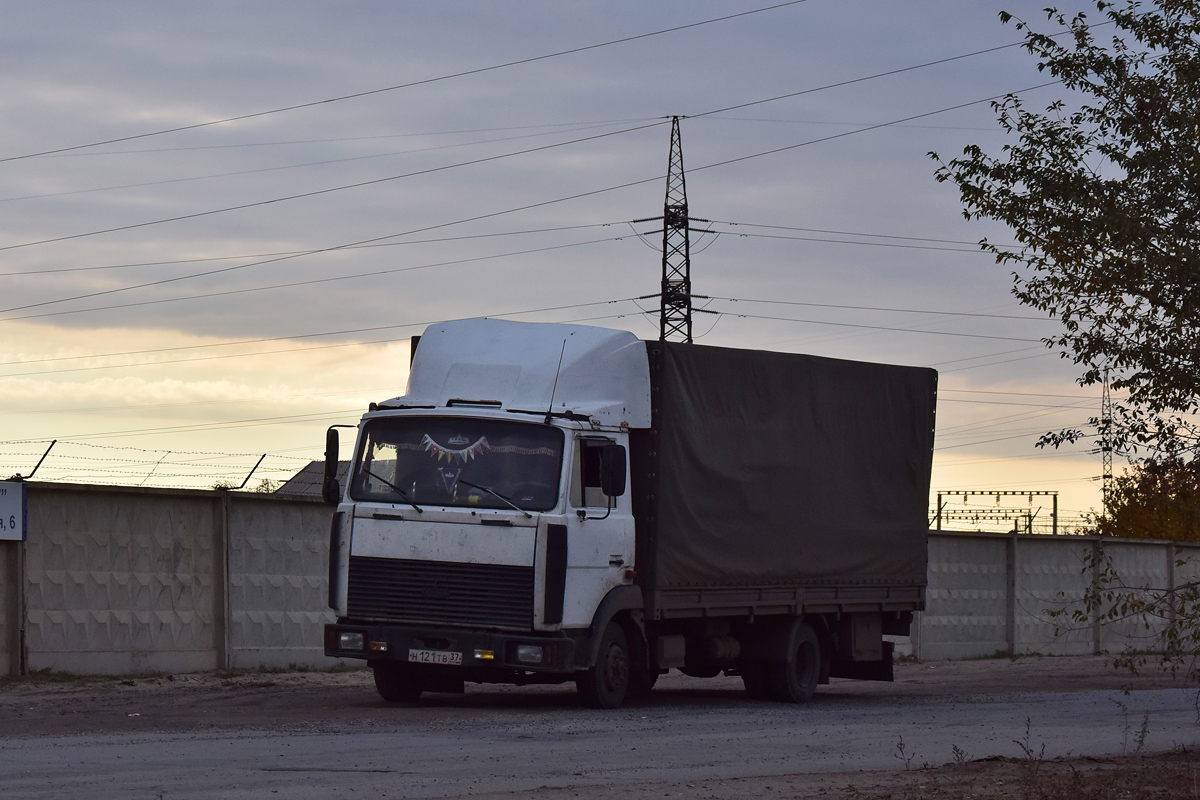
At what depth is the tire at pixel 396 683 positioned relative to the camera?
16234mm

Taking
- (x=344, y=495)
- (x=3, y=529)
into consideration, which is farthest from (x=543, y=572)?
(x=3, y=529)

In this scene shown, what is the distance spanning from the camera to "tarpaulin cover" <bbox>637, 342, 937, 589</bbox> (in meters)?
16.6

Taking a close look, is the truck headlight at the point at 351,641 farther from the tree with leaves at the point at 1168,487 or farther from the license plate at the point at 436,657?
the tree with leaves at the point at 1168,487

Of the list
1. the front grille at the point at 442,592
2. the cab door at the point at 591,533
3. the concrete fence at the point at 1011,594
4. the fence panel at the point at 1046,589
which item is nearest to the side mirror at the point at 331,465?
the front grille at the point at 442,592

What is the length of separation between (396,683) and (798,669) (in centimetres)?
494

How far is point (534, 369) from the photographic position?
15.8m

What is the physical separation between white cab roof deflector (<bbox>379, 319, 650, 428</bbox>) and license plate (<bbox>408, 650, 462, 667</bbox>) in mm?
2356

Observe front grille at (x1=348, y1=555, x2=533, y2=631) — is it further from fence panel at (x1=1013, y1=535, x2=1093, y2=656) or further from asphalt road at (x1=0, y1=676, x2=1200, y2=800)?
fence panel at (x1=1013, y1=535, x2=1093, y2=656)

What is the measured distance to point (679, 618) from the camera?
16953mm

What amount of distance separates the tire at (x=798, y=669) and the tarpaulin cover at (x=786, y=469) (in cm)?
69

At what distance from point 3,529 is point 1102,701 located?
12846 mm

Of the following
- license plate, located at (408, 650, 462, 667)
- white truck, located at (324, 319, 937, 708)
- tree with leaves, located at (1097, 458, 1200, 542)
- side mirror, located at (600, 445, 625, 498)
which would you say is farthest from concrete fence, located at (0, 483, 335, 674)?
tree with leaves, located at (1097, 458, 1200, 542)

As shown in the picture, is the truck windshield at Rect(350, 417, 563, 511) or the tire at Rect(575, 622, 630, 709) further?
the tire at Rect(575, 622, 630, 709)

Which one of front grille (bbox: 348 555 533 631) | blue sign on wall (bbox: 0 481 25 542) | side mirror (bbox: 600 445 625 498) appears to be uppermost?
side mirror (bbox: 600 445 625 498)
